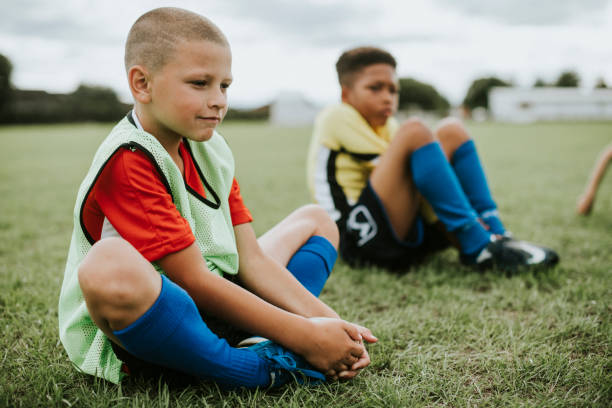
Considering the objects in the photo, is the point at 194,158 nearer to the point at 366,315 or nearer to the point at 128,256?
the point at 128,256

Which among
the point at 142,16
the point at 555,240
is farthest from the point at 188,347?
the point at 555,240

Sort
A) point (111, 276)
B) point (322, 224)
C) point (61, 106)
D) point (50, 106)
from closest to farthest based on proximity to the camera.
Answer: point (111, 276), point (322, 224), point (50, 106), point (61, 106)

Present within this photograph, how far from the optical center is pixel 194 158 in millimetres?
1438

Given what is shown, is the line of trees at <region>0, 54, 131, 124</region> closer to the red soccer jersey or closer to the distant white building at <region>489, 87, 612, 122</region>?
the red soccer jersey

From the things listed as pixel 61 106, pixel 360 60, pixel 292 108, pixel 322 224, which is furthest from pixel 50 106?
pixel 322 224

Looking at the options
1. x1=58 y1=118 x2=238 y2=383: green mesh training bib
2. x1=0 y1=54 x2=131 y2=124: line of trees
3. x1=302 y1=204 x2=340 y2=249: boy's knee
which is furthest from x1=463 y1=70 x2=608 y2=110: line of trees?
x1=58 y1=118 x2=238 y2=383: green mesh training bib

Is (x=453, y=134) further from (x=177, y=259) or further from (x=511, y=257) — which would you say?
(x=177, y=259)

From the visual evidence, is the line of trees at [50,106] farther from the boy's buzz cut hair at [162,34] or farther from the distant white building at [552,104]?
the distant white building at [552,104]

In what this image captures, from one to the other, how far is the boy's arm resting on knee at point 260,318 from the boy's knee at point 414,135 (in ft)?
4.13

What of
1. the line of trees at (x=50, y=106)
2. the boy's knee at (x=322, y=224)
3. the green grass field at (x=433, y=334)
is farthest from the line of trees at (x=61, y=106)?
the boy's knee at (x=322, y=224)

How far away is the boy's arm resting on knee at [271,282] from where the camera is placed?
1486 mm

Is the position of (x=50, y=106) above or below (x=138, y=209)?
below

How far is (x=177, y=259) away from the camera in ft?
3.92

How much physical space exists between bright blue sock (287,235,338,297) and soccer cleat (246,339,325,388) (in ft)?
1.15
